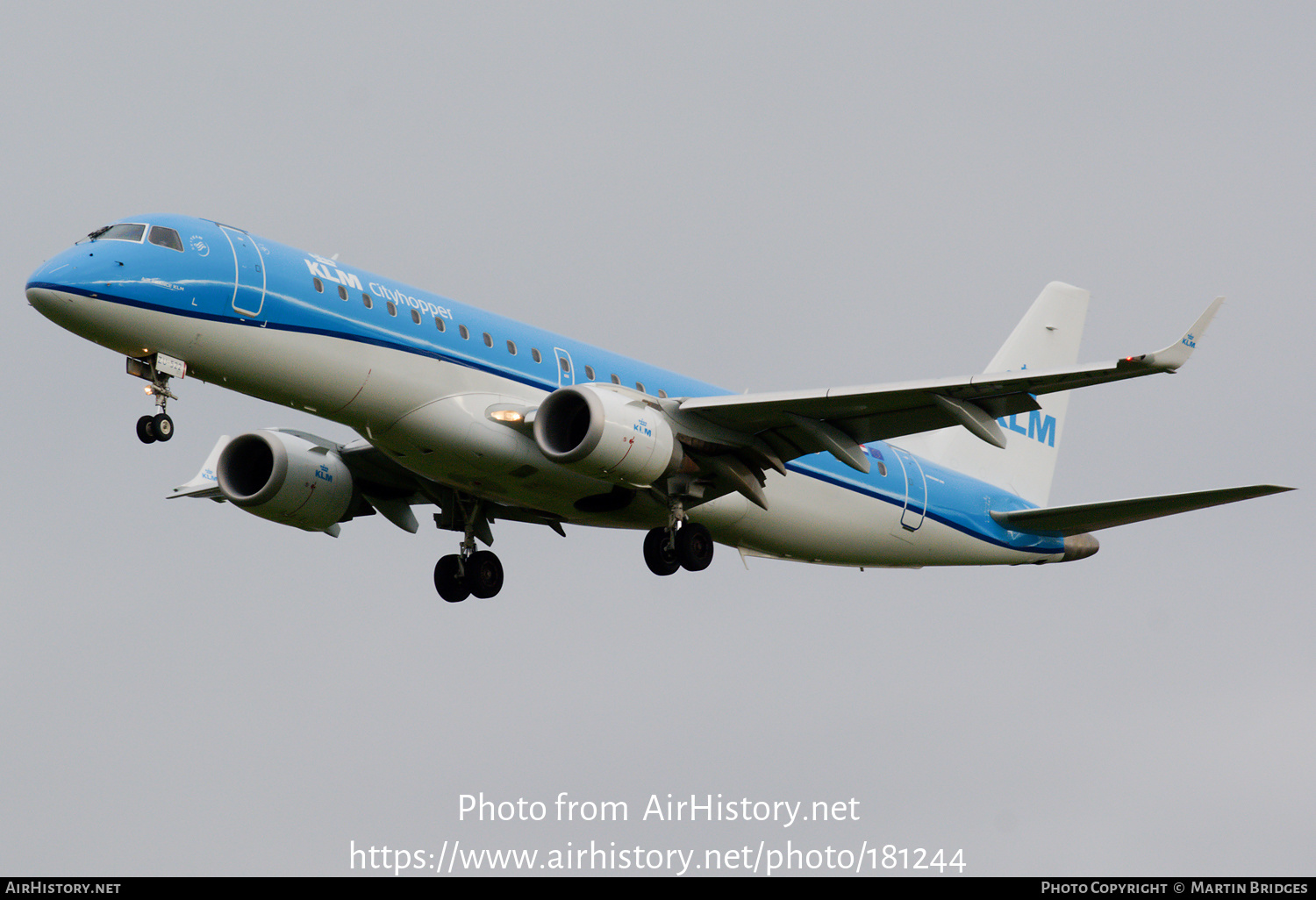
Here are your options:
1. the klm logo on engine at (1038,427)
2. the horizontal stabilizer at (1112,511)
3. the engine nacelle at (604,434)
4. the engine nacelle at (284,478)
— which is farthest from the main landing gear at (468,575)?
the klm logo on engine at (1038,427)

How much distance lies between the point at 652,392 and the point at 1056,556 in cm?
1105

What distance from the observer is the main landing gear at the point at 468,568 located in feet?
103

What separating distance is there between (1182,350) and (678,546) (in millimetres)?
9465

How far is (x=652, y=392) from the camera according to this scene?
29078 millimetres

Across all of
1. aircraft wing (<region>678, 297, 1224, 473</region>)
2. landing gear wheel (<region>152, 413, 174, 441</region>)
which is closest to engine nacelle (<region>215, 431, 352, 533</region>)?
landing gear wheel (<region>152, 413, 174, 441</region>)

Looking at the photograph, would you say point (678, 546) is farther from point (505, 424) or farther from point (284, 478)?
point (284, 478)

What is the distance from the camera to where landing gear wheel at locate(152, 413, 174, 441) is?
2361cm

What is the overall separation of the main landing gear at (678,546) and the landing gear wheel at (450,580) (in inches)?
191

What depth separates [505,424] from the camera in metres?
26.2

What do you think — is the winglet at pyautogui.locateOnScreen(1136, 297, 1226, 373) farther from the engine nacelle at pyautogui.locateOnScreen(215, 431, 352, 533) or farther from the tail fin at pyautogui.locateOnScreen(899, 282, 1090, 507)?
the engine nacelle at pyautogui.locateOnScreen(215, 431, 352, 533)

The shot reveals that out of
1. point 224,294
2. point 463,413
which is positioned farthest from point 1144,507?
point 224,294

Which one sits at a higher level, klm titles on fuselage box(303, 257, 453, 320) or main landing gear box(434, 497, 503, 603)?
klm titles on fuselage box(303, 257, 453, 320)

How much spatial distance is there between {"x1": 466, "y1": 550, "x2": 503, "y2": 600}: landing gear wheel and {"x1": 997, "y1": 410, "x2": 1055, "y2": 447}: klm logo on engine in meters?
13.3

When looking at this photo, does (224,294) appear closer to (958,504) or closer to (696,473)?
(696,473)
